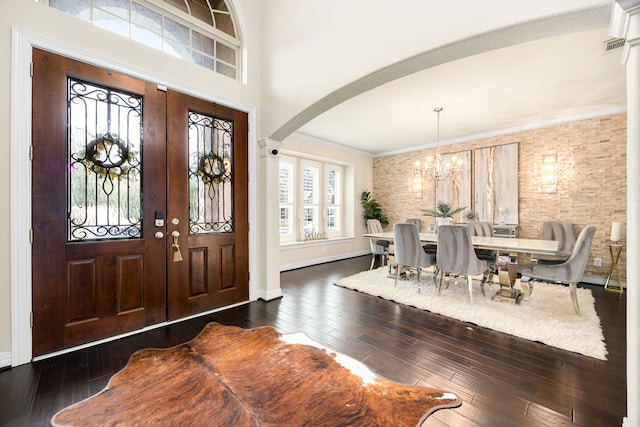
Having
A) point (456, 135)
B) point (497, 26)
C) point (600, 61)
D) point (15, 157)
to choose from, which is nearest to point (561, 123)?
point (456, 135)

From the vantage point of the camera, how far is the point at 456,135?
18.6 ft

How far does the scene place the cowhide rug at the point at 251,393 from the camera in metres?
1.48

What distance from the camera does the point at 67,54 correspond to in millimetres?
2188

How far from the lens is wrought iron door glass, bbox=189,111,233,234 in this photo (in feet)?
9.59

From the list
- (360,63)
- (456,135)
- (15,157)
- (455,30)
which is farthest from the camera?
(456,135)

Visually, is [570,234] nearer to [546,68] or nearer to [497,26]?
[546,68]

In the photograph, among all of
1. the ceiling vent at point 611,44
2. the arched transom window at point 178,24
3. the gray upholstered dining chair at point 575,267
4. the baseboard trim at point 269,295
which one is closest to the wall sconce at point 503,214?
the gray upholstered dining chair at point 575,267

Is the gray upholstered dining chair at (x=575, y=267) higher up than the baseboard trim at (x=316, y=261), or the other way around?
the gray upholstered dining chair at (x=575, y=267)

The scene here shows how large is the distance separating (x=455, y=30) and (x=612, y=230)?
168 inches

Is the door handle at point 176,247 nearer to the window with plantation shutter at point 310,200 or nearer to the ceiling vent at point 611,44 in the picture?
the window with plantation shutter at point 310,200

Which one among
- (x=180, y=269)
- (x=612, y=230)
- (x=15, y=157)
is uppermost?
(x=15, y=157)

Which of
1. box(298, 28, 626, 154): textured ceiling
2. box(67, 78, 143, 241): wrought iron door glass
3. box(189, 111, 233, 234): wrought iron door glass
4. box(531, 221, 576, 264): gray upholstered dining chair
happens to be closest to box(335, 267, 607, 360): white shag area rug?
box(531, 221, 576, 264): gray upholstered dining chair

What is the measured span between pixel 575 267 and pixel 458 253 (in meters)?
1.12

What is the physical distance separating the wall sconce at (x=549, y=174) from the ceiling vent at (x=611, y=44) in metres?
2.57
